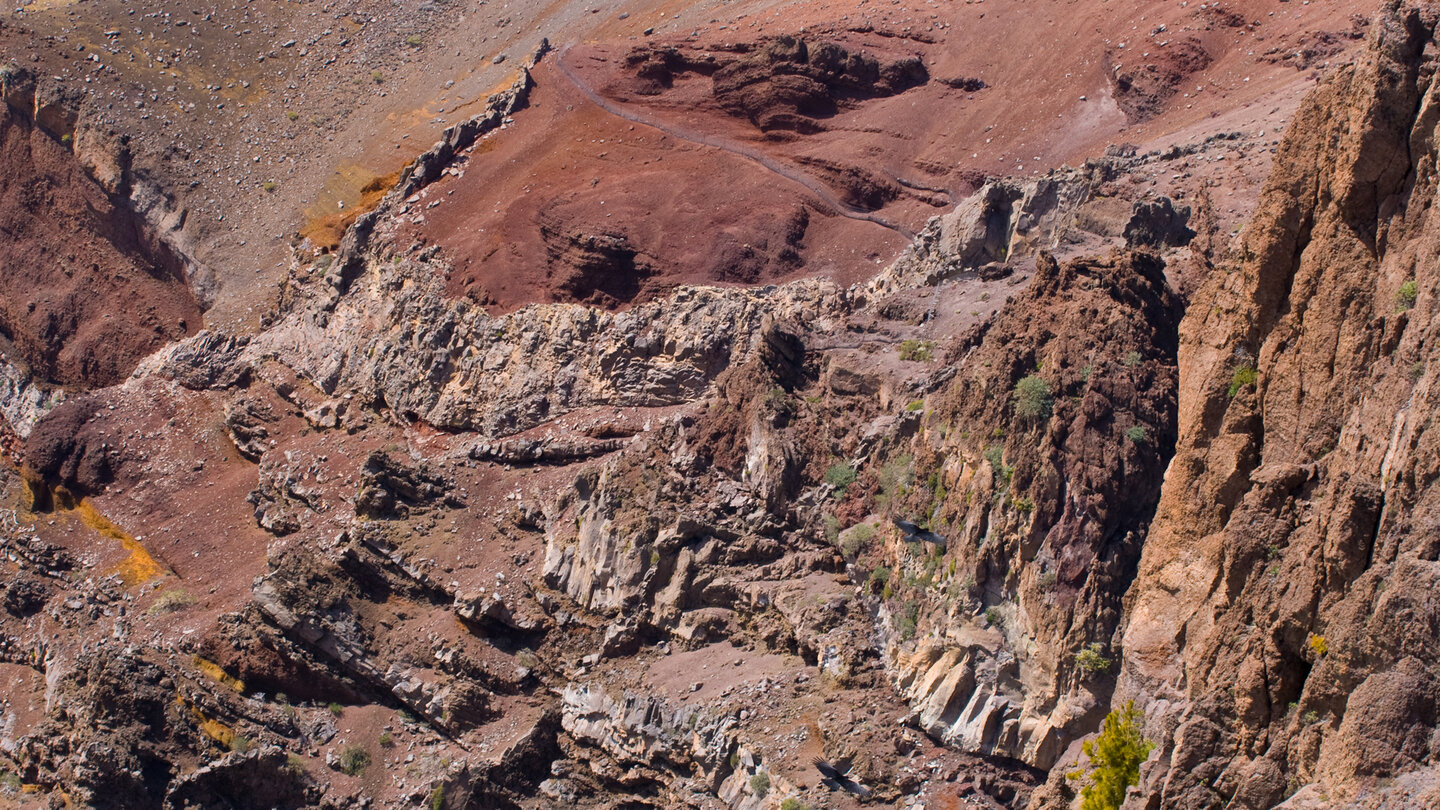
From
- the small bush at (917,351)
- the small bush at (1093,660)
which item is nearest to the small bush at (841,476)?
the small bush at (917,351)

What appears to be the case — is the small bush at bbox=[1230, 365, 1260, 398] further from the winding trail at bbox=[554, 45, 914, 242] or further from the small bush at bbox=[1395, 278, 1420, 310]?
the winding trail at bbox=[554, 45, 914, 242]

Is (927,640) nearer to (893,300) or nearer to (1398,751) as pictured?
(893,300)

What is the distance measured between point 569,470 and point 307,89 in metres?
22.6

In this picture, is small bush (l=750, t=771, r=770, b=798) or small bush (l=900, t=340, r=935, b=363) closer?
small bush (l=750, t=771, r=770, b=798)

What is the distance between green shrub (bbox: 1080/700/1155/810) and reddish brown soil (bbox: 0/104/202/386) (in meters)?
35.0

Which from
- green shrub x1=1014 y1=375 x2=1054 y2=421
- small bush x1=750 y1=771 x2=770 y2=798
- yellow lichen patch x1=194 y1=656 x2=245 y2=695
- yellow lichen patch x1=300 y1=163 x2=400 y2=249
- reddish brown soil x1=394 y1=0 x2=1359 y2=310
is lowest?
small bush x1=750 y1=771 x2=770 y2=798

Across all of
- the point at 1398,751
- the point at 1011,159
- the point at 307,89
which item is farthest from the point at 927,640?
the point at 307,89

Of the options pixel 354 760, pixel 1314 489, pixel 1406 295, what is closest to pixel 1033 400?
pixel 1314 489

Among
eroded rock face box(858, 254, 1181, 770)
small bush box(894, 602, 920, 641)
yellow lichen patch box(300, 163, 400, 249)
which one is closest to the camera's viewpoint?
eroded rock face box(858, 254, 1181, 770)

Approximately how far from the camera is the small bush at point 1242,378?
15.5 meters

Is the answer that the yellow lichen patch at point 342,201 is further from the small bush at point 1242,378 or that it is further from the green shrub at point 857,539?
the small bush at point 1242,378

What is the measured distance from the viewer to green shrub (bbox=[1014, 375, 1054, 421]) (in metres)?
25.2

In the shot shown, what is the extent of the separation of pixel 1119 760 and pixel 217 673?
2316cm

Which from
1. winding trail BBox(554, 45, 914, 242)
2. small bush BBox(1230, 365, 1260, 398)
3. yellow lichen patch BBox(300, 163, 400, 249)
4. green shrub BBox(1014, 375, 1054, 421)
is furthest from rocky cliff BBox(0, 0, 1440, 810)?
yellow lichen patch BBox(300, 163, 400, 249)
